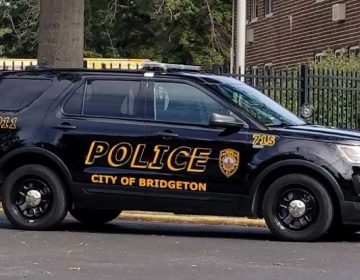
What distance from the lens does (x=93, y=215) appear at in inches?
439

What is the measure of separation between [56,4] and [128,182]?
500 centimetres

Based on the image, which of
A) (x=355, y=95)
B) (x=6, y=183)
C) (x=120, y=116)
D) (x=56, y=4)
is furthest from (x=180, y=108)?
(x=355, y=95)

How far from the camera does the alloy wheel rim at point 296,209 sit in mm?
9422

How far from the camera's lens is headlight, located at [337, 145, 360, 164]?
30.5 feet

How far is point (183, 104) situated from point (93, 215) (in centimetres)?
206

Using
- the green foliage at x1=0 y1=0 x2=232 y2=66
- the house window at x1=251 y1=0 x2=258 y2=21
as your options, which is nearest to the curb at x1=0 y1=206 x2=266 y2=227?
the house window at x1=251 y1=0 x2=258 y2=21

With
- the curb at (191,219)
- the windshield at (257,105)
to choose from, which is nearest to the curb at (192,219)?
the curb at (191,219)

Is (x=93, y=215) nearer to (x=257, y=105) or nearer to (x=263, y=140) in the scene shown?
(x=257, y=105)

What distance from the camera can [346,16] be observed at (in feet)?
83.7

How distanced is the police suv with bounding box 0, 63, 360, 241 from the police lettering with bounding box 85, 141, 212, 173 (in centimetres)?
1

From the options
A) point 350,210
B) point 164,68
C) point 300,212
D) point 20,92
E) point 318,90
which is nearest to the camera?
point 350,210

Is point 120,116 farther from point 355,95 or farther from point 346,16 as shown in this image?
point 346,16

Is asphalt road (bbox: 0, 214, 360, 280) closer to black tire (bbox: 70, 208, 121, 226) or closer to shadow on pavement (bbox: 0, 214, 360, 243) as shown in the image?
shadow on pavement (bbox: 0, 214, 360, 243)

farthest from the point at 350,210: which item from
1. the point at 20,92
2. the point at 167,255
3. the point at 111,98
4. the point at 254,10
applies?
the point at 254,10
